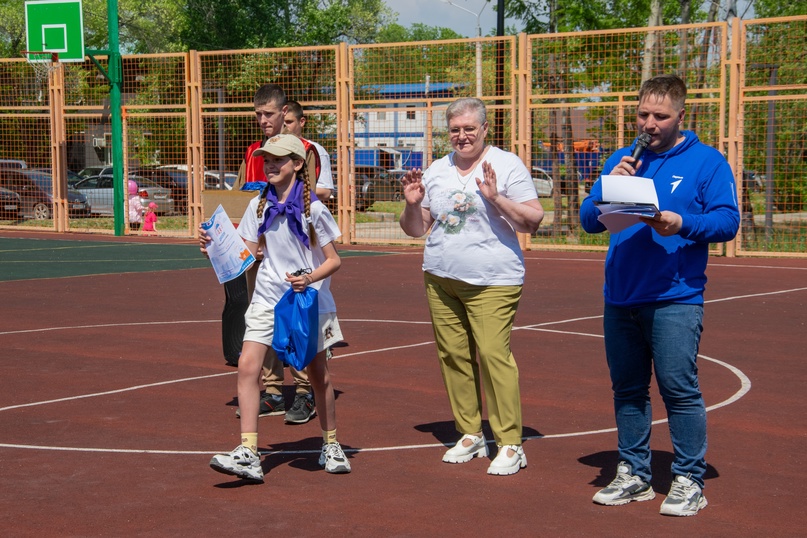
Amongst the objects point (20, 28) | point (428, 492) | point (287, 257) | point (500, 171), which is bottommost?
point (428, 492)

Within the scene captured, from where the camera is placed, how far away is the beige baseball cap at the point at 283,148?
6211 mm

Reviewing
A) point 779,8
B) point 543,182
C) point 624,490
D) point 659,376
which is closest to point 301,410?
point 624,490

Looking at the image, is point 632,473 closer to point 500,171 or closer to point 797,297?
point 500,171

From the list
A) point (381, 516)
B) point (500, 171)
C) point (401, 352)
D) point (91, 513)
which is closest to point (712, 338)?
point (401, 352)

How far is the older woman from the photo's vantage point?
20.7 ft

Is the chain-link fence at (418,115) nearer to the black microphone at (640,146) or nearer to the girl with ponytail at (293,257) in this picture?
the girl with ponytail at (293,257)

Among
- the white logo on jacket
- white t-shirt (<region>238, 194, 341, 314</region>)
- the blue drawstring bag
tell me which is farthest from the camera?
white t-shirt (<region>238, 194, 341, 314</region>)

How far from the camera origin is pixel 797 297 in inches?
553

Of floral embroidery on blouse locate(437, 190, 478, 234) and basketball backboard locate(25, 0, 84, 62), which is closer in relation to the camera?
floral embroidery on blouse locate(437, 190, 478, 234)

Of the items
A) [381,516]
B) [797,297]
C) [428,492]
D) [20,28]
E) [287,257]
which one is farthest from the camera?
[20,28]

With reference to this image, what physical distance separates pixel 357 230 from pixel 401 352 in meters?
13.8

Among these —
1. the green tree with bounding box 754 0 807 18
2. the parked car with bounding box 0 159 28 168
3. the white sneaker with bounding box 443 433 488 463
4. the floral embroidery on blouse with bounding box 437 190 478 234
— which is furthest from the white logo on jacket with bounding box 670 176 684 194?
the green tree with bounding box 754 0 807 18

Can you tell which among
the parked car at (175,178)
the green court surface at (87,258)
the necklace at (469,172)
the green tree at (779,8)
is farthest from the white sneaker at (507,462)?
the green tree at (779,8)

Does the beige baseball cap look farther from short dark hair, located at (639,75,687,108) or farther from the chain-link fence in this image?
the chain-link fence
